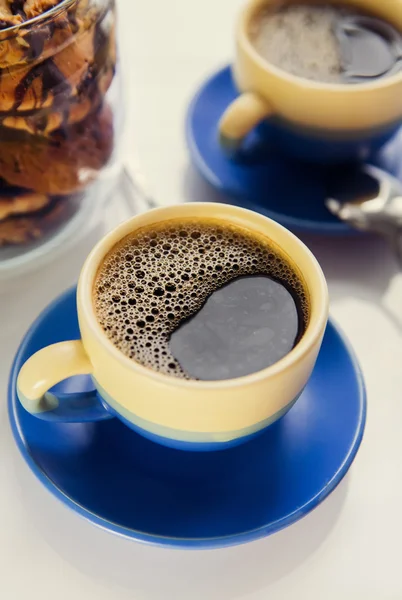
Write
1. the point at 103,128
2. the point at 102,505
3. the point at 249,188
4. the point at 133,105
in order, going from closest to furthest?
the point at 102,505 < the point at 103,128 < the point at 249,188 < the point at 133,105

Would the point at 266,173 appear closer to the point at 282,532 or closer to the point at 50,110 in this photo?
the point at 50,110

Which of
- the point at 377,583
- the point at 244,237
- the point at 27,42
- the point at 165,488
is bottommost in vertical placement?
the point at 377,583

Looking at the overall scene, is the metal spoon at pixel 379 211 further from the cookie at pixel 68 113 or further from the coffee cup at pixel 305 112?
the cookie at pixel 68 113

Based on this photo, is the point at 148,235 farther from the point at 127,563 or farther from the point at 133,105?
the point at 133,105

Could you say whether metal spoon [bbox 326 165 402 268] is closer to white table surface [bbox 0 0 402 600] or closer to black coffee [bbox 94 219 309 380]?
white table surface [bbox 0 0 402 600]

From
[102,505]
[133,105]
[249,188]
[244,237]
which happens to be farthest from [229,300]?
[133,105]

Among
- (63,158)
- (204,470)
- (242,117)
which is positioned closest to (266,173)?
(242,117)

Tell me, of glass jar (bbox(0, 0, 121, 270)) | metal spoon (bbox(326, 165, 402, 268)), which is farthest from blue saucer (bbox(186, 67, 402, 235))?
glass jar (bbox(0, 0, 121, 270))
